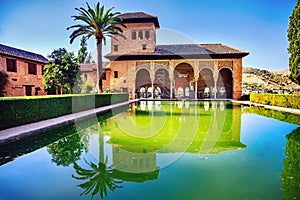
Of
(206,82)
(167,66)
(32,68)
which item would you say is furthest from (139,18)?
(32,68)

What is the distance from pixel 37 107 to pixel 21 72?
11.7 meters

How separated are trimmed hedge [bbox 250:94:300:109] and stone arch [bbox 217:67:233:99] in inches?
361

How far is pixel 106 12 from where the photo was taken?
1845 centimetres

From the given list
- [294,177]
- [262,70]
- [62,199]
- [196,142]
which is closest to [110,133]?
[196,142]

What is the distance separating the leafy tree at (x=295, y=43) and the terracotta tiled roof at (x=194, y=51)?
33.4 ft

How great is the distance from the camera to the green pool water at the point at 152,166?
333 cm

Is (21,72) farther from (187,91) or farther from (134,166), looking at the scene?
(187,91)

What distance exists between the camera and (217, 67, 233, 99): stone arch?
30.1 m

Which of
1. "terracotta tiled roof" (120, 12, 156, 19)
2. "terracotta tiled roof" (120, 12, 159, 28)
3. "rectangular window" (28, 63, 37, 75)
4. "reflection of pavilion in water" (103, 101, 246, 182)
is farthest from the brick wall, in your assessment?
"reflection of pavilion in water" (103, 101, 246, 182)

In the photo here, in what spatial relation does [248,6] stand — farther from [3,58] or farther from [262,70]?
[262,70]

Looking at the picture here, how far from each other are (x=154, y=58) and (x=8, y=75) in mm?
16853

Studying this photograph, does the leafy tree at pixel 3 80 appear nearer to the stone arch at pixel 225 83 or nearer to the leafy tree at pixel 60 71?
the leafy tree at pixel 60 71

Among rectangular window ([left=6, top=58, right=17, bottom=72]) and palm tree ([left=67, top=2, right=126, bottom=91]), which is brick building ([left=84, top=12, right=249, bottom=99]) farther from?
rectangular window ([left=6, top=58, right=17, bottom=72])

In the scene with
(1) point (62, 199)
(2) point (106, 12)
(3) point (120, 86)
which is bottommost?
(1) point (62, 199)
